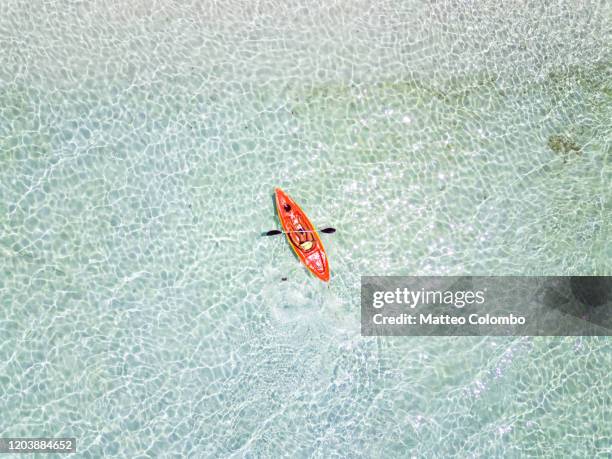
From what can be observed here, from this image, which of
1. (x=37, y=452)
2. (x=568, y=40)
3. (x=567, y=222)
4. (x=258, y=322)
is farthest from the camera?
(x=568, y=40)

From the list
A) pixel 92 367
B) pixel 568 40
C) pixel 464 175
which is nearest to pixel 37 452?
Result: pixel 92 367

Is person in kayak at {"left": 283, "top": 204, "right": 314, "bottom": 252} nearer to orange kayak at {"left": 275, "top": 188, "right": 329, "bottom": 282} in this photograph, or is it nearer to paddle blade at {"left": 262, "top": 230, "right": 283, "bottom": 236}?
orange kayak at {"left": 275, "top": 188, "right": 329, "bottom": 282}

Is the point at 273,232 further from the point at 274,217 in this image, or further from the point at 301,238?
the point at 301,238

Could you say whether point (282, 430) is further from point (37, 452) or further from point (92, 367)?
point (37, 452)

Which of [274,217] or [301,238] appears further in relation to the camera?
[274,217]

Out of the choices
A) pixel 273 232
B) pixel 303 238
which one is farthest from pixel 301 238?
pixel 273 232

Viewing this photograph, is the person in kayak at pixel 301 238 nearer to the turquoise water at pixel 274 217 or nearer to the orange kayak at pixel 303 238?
the orange kayak at pixel 303 238
